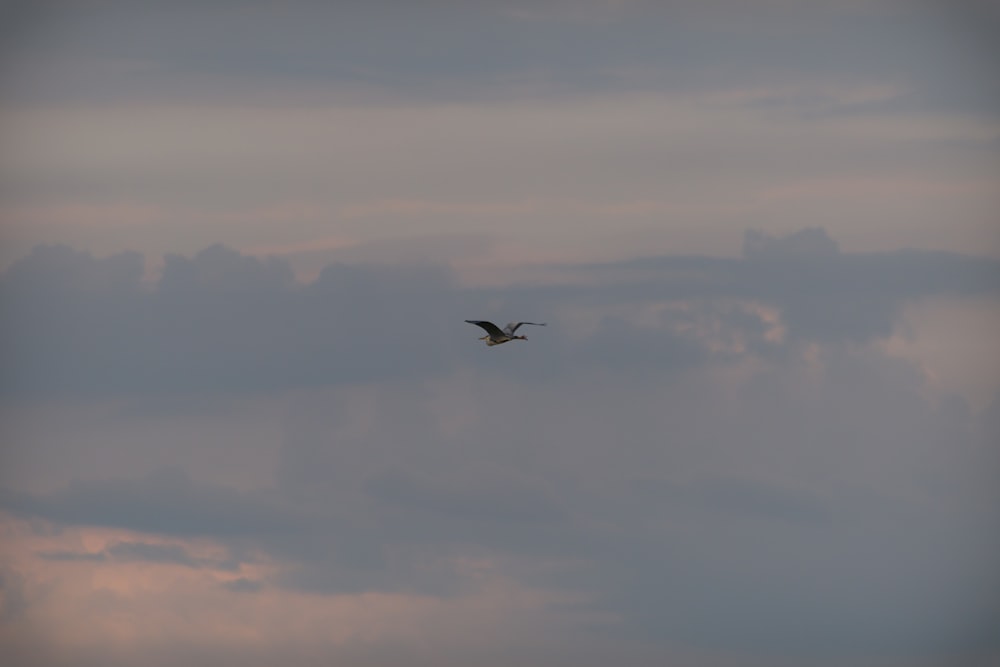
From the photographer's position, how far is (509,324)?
141 ft
